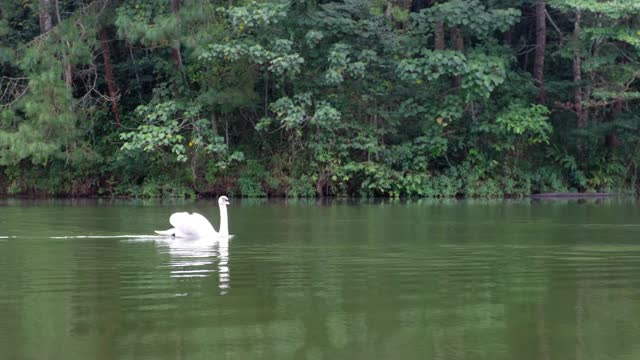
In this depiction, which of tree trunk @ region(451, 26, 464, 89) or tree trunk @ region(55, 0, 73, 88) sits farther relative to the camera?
tree trunk @ region(451, 26, 464, 89)

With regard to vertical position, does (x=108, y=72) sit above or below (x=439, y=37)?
below

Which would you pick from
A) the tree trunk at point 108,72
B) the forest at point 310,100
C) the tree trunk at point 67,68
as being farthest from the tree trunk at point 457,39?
the tree trunk at point 67,68

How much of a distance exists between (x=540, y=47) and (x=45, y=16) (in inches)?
654

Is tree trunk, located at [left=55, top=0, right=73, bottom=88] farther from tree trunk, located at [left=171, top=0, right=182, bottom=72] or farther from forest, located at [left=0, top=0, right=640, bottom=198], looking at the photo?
tree trunk, located at [left=171, top=0, right=182, bottom=72]

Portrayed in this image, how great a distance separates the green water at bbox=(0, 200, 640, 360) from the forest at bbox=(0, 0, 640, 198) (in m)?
12.2

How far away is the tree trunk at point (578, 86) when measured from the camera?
1446 inches

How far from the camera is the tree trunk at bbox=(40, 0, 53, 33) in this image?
3616 cm

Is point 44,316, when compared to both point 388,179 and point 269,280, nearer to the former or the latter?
point 269,280

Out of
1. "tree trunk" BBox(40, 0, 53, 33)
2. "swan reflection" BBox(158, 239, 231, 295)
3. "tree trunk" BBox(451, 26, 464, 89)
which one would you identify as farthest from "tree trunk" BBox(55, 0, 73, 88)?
"swan reflection" BBox(158, 239, 231, 295)

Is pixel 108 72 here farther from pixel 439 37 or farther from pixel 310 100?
pixel 439 37

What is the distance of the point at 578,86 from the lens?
37312 millimetres

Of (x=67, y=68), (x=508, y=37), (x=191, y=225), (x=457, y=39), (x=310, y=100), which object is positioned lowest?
(x=191, y=225)

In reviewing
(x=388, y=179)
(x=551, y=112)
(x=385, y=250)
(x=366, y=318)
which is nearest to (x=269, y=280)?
(x=366, y=318)

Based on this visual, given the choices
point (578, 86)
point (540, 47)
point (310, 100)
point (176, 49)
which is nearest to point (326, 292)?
point (310, 100)
